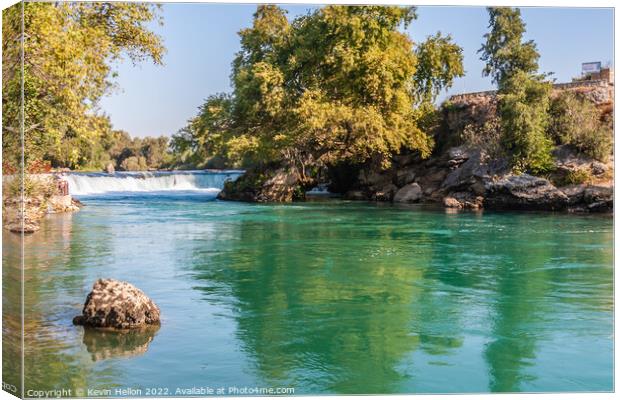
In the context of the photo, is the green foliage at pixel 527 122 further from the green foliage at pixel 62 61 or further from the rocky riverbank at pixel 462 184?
the green foliage at pixel 62 61

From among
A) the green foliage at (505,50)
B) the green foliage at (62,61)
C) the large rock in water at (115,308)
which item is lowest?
the large rock in water at (115,308)

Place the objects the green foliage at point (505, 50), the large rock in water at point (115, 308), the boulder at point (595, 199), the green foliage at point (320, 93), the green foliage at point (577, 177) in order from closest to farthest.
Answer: the large rock in water at point (115, 308) → the green foliage at point (505, 50) → the green foliage at point (577, 177) → the boulder at point (595, 199) → the green foliage at point (320, 93)

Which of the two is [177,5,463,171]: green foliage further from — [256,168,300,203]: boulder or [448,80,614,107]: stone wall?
[448,80,614,107]: stone wall

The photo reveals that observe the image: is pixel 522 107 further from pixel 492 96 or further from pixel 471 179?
pixel 471 179

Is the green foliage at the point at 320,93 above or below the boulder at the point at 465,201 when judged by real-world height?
above

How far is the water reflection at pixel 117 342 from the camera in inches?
271

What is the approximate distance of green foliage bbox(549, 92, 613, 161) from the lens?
19359 millimetres

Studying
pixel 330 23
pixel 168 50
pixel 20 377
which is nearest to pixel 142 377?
pixel 20 377

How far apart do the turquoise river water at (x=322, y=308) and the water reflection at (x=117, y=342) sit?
0.06 feet

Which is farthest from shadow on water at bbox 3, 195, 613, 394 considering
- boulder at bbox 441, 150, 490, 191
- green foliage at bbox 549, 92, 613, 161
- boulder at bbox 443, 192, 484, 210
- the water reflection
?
boulder at bbox 441, 150, 490, 191

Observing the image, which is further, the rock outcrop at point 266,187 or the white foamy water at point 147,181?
the rock outcrop at point 266,187

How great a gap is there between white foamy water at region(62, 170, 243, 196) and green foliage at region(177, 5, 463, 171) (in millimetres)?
1896

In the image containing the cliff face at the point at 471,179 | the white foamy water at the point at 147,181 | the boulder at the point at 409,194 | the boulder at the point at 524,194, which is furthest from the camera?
the boulder at the point at 409,194

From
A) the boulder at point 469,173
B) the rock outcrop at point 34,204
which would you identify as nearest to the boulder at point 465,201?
the boulder at point 469,173
